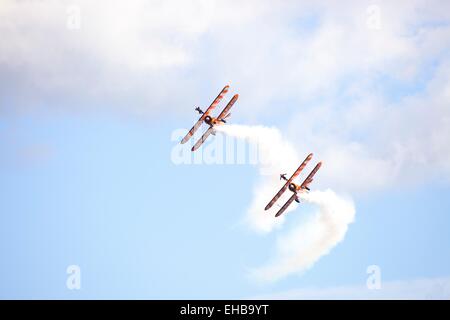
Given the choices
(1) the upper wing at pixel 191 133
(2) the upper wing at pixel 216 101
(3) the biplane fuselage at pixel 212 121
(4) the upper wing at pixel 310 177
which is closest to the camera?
(4) the upper wing at pixel 310 177

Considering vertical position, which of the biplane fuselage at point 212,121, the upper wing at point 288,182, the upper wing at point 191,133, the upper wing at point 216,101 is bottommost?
the upper wing at point 288,182

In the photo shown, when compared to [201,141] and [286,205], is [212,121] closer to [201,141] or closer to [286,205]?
[201,141]

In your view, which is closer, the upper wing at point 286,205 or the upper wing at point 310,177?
the upper wing at point 310,177

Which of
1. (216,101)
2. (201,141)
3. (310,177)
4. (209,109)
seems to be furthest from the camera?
(201,141)

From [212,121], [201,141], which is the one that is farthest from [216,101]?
[201,141]

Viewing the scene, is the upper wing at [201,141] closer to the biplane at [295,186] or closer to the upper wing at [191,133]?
the upper wing at [191,133]

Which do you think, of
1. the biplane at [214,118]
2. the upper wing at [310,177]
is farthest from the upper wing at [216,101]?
the upper wing at [310,177]

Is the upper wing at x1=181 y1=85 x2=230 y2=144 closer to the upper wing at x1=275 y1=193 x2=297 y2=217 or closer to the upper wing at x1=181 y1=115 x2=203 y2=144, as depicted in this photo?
the upper wing at x1=181 y1=115 x2=203 y2=144

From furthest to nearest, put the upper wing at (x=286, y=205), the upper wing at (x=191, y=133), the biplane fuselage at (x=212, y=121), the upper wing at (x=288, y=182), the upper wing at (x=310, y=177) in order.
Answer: the upper wing at (x=191, y=133), the upper wing at (x=286, y=205), the biplane fuselage at (x=212, y=121), the upper wing at (x=288, y=182), the upper wing at (x=310, y=177)

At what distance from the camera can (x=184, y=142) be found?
197875 millimetres

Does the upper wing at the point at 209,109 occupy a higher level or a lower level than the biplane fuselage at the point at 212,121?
higher
